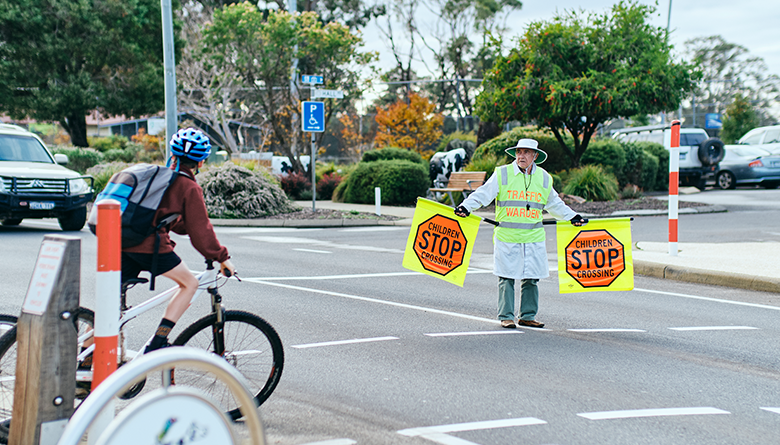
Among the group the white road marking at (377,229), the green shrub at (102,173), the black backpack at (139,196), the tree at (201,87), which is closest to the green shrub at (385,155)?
the white road marking at (377,229)

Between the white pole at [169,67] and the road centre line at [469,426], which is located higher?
the white pole at [169,67]

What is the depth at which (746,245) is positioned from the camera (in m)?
11.9

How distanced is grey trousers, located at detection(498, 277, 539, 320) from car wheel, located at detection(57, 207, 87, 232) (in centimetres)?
1037

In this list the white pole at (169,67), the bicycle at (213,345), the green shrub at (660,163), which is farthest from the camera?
the green shrub at (660,163)

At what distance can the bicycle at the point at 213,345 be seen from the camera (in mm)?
3686

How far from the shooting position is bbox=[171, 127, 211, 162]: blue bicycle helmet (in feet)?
13.0

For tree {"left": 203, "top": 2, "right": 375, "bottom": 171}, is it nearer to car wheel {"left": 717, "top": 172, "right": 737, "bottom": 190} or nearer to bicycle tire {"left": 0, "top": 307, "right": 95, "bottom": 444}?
car wheel {"left": 717, "top": 172, "right": 737, "bottom": 190}

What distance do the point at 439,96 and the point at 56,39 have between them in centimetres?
2964

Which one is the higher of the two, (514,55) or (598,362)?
(514,55)

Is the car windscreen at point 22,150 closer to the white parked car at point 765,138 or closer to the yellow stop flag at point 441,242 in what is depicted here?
the yellow stop flag at point 441,242

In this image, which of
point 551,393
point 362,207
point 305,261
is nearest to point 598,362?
point 551,393

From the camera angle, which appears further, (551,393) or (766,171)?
(766,171)

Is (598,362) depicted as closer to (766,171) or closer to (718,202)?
(718,202)

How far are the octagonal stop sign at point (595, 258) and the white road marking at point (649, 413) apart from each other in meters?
2.60
